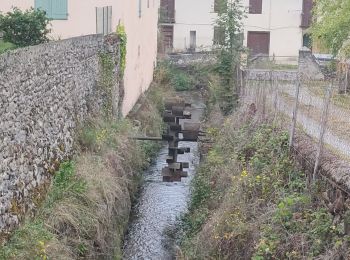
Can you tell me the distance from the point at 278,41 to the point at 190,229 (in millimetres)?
26015

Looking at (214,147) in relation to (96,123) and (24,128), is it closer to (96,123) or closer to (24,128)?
(96,123)

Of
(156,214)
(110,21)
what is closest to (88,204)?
(156,214)

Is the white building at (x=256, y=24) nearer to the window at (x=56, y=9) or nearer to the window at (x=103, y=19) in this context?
the window at (x=103, y=19)

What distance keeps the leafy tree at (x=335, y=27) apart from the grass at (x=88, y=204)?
8382 millimetres

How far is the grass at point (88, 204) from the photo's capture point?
8.56 metres

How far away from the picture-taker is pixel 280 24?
3619 centimetres

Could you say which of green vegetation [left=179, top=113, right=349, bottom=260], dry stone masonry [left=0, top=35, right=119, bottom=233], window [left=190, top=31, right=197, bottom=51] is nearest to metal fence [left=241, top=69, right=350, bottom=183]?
green vegetation [left=179, top=113, right=349, bottom=260]

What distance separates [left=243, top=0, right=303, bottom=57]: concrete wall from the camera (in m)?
35.9

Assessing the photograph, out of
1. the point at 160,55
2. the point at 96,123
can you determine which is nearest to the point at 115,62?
the point at 96,123

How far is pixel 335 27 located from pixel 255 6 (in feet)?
55.7

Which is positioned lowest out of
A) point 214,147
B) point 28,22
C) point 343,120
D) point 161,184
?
point 161,184

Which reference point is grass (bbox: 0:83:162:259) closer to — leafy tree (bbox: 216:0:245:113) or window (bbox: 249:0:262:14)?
leafy tree (bbox: 216:0:245:113)

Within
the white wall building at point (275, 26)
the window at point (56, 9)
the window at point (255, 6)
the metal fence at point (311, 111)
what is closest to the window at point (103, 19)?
the window at point (56, 9)

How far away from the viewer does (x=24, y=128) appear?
9.17 meters
